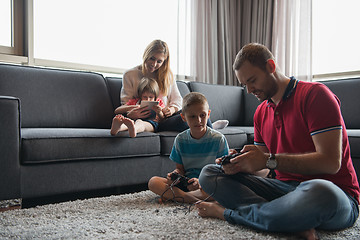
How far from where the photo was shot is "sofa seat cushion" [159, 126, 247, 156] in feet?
6.70

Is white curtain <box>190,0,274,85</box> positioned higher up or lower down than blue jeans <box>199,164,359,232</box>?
higher up

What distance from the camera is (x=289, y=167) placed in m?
1.06

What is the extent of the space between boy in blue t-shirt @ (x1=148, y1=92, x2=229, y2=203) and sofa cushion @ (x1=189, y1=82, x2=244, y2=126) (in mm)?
1370

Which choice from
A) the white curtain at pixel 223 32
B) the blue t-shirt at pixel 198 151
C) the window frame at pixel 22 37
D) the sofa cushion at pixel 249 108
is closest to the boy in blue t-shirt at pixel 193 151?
the blue t-shirt at pixel 198 151

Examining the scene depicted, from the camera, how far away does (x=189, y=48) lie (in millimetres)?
3818

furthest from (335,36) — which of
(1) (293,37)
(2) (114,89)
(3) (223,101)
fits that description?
(2) (114,89)

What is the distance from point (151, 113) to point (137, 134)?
0.98ft

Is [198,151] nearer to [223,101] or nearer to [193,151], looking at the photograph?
[193,151]

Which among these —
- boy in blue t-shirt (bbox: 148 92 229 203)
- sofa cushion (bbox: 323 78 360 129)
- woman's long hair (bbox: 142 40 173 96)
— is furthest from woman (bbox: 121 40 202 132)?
sofa cushion (bbox: 323 78 360 129)

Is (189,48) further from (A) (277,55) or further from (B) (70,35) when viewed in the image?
(B) (70,35)

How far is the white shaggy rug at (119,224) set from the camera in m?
1.11

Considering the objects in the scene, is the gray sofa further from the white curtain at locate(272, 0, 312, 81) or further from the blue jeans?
the white curtain at locate(272, 0, 312, 81)

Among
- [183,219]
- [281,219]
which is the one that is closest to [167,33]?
[183,219]

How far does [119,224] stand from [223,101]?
218 centimetres
